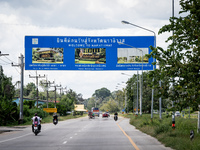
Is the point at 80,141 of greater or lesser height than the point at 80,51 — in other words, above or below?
below

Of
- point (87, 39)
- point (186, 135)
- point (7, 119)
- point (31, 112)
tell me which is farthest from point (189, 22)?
point (31, 112)

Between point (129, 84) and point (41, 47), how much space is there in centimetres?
7753

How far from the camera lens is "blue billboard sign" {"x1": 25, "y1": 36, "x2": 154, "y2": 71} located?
3538 cm

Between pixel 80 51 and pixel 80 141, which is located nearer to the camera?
pixel 80 141

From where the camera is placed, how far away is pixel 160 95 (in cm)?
1522

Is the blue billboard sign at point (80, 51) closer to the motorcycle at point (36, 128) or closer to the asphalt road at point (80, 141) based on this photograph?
the motorcycle at point (36, 128)

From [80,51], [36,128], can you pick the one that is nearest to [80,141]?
[36,128]

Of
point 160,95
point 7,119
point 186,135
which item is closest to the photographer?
point 160,95

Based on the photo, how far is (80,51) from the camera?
117 feet

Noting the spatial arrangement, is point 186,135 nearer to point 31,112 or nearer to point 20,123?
point 20,123

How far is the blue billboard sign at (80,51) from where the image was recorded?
1393 inches

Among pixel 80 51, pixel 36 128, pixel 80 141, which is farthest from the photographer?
pixel 80 51

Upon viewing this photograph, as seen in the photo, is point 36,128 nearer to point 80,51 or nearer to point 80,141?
point 80,141

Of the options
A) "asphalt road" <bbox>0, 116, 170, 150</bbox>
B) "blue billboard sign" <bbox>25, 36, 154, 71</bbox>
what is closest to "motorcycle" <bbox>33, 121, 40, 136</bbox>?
"asphalt road" <bbox>0, 116, 170, 150</bbox>
